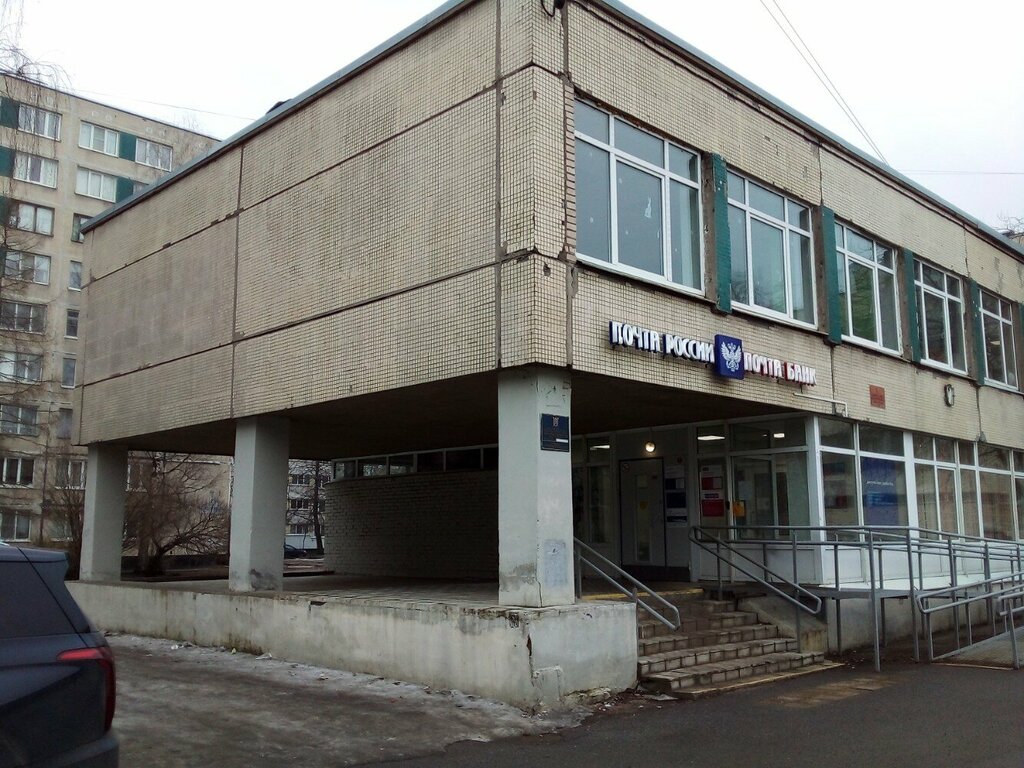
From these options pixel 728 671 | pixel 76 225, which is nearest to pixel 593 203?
pixel 728 671

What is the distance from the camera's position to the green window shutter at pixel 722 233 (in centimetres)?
1195

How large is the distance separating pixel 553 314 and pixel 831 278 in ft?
21.2

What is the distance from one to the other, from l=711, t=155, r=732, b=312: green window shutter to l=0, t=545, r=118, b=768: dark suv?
30.0ft

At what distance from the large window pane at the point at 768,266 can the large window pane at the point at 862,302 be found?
210cm

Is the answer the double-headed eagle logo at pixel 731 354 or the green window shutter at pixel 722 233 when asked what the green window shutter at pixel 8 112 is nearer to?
the green window shutter at pixel 722 233

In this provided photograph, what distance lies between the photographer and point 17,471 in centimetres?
4419

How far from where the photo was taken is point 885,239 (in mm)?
16094

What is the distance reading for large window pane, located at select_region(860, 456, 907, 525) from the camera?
1489 centimetres

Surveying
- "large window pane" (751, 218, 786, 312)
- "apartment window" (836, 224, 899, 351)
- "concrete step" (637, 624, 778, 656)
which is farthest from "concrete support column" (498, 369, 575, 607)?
"apartment window" (836, 224, 899, 351)

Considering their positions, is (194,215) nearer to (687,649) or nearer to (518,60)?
(518,60)

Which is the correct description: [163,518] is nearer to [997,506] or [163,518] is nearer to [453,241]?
[453,241]

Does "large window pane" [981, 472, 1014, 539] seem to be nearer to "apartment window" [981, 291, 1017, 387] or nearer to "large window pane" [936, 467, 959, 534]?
"large window pane" [936, 467, 959, 534]

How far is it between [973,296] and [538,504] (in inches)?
517

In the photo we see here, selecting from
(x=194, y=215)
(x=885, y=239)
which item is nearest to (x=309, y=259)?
(x=194, y=215)
